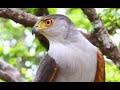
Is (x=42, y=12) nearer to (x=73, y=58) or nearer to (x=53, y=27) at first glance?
(x=53, y=27)

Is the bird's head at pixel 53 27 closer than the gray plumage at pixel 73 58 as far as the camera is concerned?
No

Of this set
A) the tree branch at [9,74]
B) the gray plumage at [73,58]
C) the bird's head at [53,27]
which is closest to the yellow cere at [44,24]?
→ the bird's head at [53,27]

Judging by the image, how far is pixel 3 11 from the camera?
10.6ft

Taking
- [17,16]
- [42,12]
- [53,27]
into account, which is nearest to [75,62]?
[53,27]

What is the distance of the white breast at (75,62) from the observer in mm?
2592

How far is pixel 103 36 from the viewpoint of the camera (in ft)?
10.7

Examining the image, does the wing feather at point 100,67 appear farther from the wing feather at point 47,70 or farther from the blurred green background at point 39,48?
the blurred green background at point 39,48

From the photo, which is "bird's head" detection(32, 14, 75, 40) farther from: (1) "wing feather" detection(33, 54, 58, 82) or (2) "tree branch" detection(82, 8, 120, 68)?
(2) "tree branch" detection(82, 8, 120, 68)

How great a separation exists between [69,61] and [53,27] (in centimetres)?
45

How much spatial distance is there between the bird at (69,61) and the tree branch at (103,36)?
441 millimetres

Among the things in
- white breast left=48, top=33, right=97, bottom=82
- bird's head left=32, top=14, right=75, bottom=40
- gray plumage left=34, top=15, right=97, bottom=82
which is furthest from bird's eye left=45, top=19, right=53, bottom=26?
white breast left=48, top=33, right=97, bottom=82
